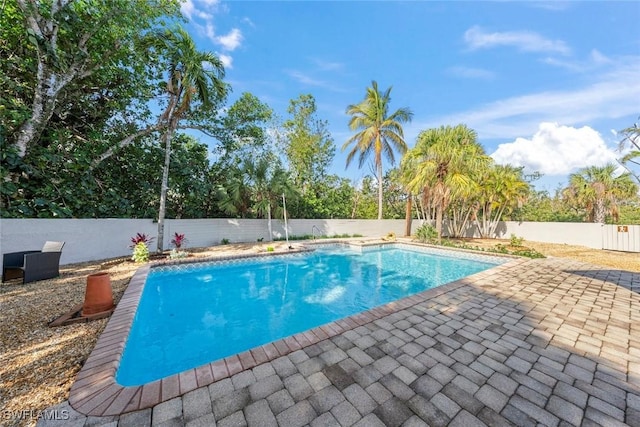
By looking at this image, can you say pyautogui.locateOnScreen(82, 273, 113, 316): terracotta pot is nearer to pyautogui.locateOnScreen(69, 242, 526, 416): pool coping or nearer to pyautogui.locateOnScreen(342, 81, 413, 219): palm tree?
pyautogui.locateOnScreen(69, 242, 526, 416): pool coping

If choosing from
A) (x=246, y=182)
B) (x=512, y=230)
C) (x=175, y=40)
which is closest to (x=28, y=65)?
(x=175, y=40)

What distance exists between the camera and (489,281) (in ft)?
16.9

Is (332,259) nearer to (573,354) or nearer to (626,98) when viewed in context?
(573,354)

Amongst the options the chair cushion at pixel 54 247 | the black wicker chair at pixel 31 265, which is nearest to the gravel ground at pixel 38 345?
the black wicker chair at pixel 31 265

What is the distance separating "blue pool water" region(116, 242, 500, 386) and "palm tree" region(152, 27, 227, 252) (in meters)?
3.69

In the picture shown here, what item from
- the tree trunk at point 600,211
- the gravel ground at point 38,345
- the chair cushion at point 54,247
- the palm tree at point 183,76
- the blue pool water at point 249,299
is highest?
the palm tree at point 183,76

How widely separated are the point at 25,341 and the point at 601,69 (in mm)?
14201

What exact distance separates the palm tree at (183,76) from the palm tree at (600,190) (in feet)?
69.6

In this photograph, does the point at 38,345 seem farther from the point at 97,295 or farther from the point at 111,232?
the point at 111,232

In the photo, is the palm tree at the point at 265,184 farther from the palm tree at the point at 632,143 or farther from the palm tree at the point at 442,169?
the palm tree at the point at 632,143

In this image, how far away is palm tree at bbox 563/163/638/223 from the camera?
43.3 feet

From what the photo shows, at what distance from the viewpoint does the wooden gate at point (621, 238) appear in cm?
1047

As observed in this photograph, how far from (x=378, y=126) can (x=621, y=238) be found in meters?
13.4

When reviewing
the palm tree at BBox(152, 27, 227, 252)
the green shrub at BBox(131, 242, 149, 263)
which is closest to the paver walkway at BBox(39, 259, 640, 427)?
the green shrub at BBox(131, 242, 149, 263)
